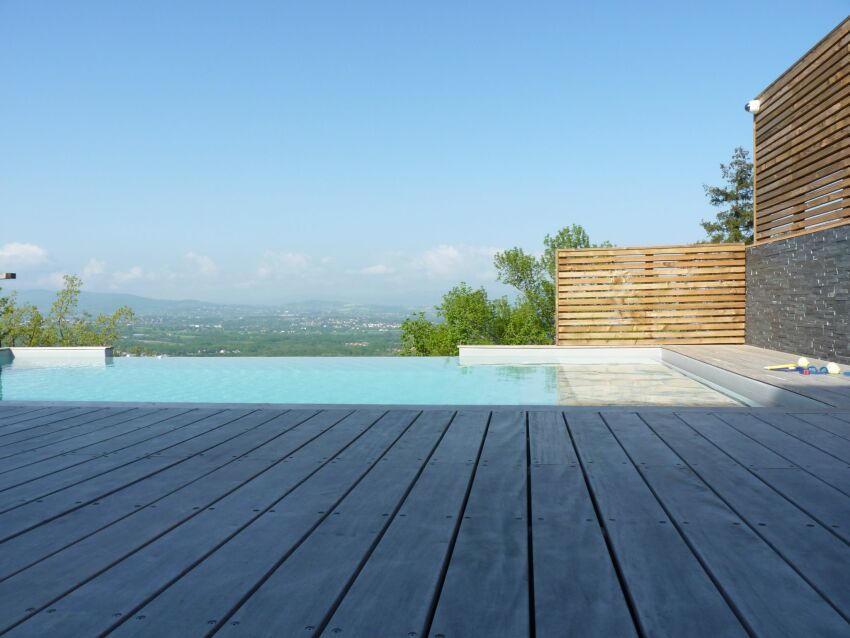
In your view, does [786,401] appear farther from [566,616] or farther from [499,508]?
[566,616]

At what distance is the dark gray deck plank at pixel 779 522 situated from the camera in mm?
1437

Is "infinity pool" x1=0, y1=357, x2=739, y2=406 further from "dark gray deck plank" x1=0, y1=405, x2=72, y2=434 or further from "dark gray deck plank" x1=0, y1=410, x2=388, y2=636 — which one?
"dark gray deck plank" x1=0, y1=410, x2=388, y2=636

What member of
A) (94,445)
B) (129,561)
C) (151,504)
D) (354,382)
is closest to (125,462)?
(94,445)

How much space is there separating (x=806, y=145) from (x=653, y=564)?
765 centimetres

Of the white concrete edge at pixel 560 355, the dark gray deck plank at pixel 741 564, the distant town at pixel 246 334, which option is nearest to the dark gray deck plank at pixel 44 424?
the dark gray deck plank at pixel 741 564

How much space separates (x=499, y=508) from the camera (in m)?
1.92

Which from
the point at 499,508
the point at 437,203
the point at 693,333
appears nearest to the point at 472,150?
the point at 437,203

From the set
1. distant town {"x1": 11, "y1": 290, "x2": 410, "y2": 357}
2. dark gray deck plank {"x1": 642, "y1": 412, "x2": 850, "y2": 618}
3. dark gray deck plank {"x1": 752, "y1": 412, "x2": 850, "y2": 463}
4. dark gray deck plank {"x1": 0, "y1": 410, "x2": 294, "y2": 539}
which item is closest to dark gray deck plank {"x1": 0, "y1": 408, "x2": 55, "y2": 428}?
dark gray deck plank {"x1": 0, "y1": 410, "x2": 294, "y2": 539}

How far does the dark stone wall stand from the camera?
6.78 m

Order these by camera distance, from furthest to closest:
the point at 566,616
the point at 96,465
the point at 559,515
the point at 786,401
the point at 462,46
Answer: the point at 462,46
the point at 786,401
the point at 96,465
the point at 559,515
the point at 566,616

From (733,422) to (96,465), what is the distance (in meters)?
2.78

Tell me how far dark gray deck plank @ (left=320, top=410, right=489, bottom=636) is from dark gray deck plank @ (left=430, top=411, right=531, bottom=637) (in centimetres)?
3

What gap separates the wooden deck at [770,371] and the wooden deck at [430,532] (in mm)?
1670

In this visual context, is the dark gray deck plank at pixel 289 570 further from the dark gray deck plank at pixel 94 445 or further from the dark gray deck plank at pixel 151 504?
the dark gray deck plank at pixel 94 445
